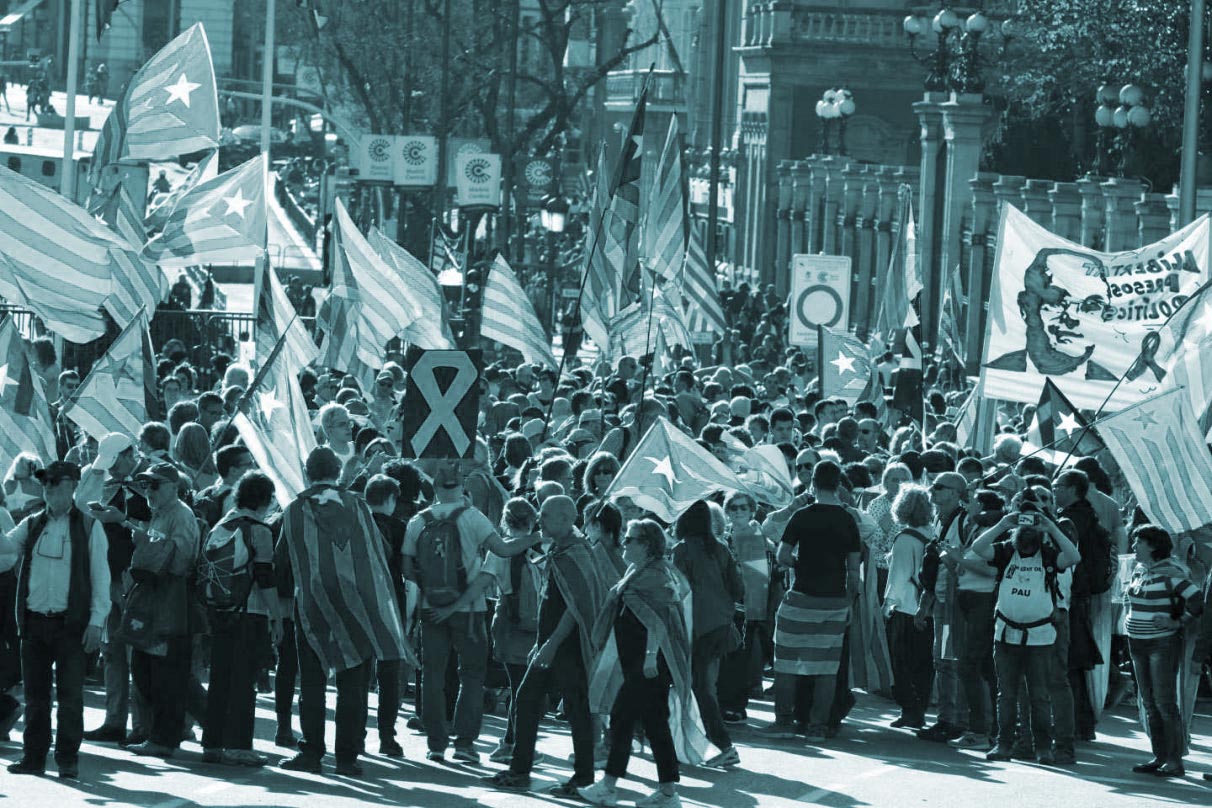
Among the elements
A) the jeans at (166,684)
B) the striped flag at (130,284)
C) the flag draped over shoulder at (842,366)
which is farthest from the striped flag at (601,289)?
the jeans at (166,684)

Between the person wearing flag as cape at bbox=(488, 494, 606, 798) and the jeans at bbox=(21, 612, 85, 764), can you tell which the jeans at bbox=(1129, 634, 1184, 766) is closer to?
the person wearing flag as cape at bbox=(488, 494, 606, 798)

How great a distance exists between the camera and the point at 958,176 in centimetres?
4262

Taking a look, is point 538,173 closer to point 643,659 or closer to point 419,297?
point 419,297

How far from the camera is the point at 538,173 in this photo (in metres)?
52.9

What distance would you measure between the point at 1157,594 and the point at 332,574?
414cm

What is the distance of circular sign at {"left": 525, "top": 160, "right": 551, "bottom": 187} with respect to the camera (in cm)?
5284

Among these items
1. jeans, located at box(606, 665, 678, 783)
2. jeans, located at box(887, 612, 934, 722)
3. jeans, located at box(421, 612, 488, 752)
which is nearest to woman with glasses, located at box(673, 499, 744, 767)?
jeans, located at box(421, 612, 488, 752)

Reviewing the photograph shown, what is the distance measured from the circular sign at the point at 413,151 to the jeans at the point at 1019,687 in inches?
1373

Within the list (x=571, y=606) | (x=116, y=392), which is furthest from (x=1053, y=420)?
(x=571, y=606)

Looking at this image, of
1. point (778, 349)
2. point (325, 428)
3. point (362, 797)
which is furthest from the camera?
point (778, 349)

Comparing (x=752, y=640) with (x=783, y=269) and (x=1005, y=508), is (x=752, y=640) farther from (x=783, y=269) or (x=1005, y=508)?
(x=783, y=269)

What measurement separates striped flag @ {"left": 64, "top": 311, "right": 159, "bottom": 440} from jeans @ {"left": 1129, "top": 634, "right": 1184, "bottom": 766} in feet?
21.5

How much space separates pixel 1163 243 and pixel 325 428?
5.48 m

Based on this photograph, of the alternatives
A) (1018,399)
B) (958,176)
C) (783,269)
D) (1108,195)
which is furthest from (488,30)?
(1018,399)
